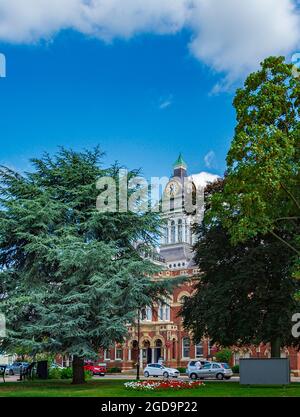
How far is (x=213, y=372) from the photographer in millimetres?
45625

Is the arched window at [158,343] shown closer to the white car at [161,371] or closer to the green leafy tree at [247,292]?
the white car at [161,371]

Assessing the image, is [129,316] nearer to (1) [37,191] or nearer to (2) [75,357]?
(2) [75,357]

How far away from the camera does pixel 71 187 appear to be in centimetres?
3161

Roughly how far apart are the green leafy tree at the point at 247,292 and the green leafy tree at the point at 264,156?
5461 mm

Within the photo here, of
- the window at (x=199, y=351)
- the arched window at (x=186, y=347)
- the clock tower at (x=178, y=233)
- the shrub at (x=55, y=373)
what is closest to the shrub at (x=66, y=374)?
the shrub at (x=55, y=373)

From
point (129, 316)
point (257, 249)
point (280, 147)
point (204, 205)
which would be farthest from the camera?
point (204, 205)

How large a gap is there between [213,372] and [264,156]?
27.7 meters

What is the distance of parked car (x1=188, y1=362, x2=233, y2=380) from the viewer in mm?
44844

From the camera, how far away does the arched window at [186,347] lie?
64.4 m

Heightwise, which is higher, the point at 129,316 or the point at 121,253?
the point at 121,253

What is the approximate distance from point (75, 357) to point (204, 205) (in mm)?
11523

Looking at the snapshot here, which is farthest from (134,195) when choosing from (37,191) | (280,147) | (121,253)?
(280,147)

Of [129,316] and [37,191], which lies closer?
[129,316]

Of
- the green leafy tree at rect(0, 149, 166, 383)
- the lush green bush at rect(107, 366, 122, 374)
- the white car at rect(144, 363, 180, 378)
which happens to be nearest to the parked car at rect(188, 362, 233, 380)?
the white car at rect(144, 363, 180, 378)
